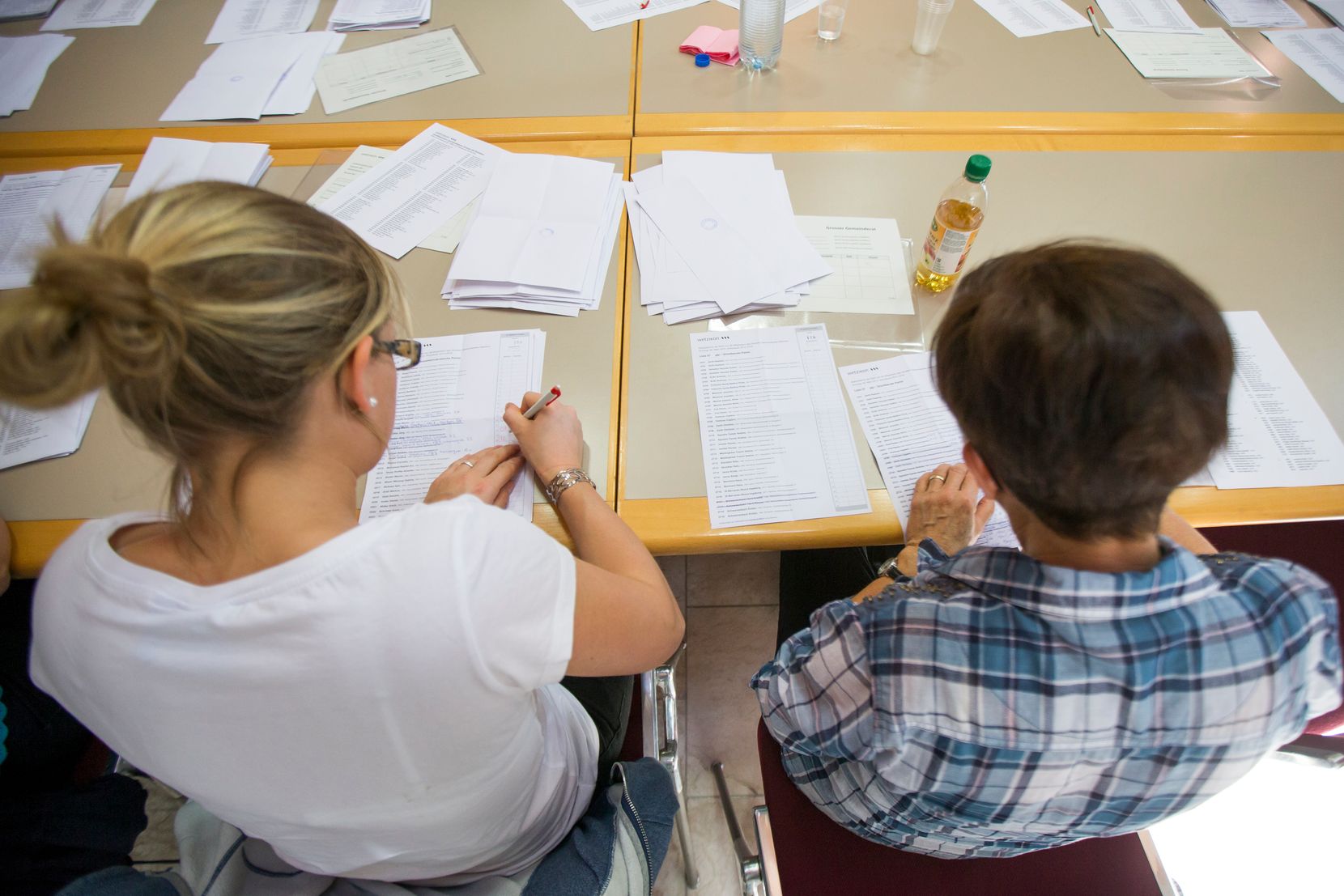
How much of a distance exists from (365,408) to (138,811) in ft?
2.22

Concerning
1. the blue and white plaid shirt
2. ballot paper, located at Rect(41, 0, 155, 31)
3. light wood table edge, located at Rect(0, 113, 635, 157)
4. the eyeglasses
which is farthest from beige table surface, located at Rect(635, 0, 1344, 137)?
ballot paper, located at Rect(41, 0, 155, 31)

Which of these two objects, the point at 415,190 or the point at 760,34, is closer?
the point at 415,190

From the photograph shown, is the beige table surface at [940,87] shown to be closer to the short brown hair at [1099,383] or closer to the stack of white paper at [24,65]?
the short brown hair at [1099,383]

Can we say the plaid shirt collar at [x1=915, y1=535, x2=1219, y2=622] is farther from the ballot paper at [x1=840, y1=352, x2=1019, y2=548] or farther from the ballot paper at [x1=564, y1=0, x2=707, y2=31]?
the ballot paper at [x1=564, y1=0, x2=707, y2=31]

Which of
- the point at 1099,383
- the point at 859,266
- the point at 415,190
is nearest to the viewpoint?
the point at 1099,383

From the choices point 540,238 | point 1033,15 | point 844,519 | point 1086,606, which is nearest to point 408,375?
point 540,238

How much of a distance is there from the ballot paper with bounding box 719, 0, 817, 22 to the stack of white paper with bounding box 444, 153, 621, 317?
25.2 inches

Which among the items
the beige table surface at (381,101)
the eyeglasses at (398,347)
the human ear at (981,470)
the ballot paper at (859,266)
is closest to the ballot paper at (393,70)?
the beige table surface at (381,101)

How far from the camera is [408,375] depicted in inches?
42.8

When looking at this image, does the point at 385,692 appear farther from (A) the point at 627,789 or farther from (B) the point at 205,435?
(A) the point at 627,789

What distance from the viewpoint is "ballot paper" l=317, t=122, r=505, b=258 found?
1245mm

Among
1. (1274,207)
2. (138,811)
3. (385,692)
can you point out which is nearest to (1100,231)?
(1274,207)

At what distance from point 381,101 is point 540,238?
0.63 metres

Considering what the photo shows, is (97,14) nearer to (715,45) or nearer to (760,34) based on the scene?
(715,45)
